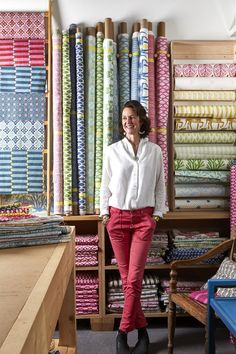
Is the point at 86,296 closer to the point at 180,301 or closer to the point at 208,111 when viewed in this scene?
the point at 180,301

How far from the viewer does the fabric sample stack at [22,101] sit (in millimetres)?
3408

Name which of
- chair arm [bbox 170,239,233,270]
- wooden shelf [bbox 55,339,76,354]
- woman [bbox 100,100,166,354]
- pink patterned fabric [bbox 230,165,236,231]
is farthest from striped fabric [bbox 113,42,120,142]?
wooden shelf [bbox 55,339,76,354]

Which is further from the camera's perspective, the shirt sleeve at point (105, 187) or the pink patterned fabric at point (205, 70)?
the pink patterned fabric at point (205, 70)

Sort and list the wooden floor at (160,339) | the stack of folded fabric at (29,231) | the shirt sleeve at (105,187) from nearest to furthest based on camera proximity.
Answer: the stack of folded fabric at (29,231)
the wooden floor at (160,339)
the shirt sleeve at (105,187)

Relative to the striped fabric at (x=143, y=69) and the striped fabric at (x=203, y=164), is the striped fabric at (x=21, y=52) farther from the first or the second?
the striped fabric at (x=203, y=164)

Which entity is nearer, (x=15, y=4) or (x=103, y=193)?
(x=103, y=193)

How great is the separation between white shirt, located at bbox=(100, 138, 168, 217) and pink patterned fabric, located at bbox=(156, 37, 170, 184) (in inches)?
14.0

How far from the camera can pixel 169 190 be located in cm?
352

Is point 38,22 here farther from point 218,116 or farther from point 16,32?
point 218,116

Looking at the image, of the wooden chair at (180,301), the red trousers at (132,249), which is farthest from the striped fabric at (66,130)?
the wooden chair at (180,301)

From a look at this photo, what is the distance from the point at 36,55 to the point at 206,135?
152 centimetres

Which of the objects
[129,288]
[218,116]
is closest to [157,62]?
[218,116]

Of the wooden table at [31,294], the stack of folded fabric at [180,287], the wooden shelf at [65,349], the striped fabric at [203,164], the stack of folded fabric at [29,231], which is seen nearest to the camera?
the wooden table at [31,294]

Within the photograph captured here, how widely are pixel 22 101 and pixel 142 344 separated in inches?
80.8
